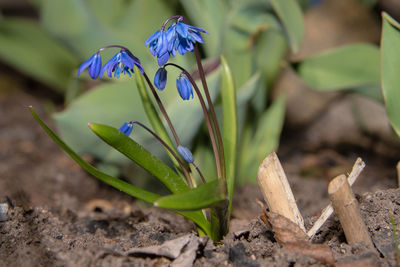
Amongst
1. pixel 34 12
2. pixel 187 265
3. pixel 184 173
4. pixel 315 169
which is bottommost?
pixel 187 265

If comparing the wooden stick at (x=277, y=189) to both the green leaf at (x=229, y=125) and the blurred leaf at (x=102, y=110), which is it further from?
the blurred leaf at (x=102, y=110)

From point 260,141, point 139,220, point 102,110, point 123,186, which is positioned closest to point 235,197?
point 260,141

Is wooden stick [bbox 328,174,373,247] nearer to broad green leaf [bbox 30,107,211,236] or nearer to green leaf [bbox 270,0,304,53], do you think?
broad green leaf [bbox 30,107,211,236]

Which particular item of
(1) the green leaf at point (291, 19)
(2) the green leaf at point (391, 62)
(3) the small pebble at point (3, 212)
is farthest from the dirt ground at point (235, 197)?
(1) the green leaf at point (291, 19)

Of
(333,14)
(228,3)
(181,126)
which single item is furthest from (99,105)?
(333,14)

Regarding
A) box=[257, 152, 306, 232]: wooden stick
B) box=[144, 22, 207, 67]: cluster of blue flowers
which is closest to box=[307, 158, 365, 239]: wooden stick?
box=[257, 152, 306, 232]: wooden stick

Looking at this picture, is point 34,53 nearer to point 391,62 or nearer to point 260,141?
point 260,141

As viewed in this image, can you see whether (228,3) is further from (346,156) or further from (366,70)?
(346,156)
